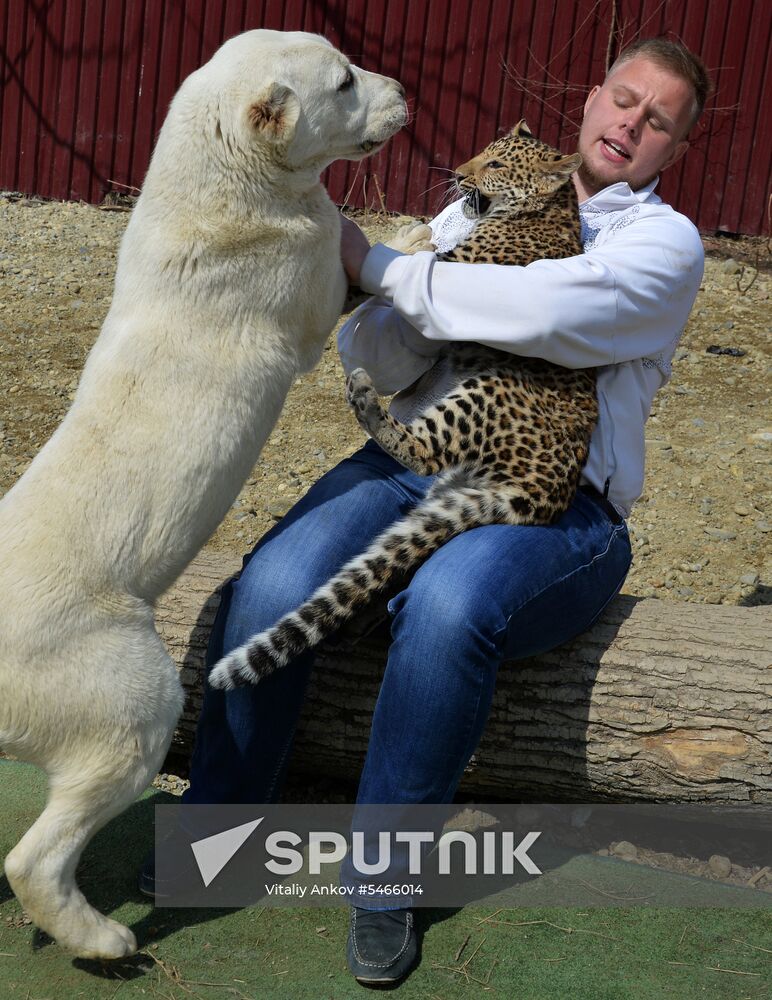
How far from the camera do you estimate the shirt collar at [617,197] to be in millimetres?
3793

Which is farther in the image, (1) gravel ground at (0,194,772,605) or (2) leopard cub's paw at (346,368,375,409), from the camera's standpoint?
(1) gravel ground at (0,194,772,605)

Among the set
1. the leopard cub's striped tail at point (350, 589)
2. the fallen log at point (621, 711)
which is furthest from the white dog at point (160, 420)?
the fallen log at point (621, 711)

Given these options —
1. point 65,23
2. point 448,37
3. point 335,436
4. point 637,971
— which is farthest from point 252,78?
point 65,23

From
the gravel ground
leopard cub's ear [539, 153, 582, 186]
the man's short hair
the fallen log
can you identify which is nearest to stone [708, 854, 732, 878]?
the fallen log

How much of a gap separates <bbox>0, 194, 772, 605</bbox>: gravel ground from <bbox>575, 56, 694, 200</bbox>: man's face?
90.6 inches

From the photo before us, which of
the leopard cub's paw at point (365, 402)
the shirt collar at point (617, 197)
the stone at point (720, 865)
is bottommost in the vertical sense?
the stone at point (720, 865)

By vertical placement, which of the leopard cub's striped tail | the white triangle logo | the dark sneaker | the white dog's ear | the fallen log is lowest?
the white triangle logo

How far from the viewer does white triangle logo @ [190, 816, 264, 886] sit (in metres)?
3.40

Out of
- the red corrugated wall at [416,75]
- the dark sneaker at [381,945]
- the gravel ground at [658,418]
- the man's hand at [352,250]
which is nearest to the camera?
the dark sneaker at [381,945]

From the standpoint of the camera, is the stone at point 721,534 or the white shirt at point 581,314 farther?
the stone at point 721,534

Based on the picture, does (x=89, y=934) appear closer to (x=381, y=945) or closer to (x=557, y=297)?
(x=381, y=945)

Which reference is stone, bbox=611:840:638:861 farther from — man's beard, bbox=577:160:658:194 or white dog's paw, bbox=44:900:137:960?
man's beard, bbox=577:160:658:194

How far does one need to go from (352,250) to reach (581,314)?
0.78 meters

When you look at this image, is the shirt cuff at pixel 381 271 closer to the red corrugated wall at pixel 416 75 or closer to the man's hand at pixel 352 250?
the man's hand at pixel 352 250
